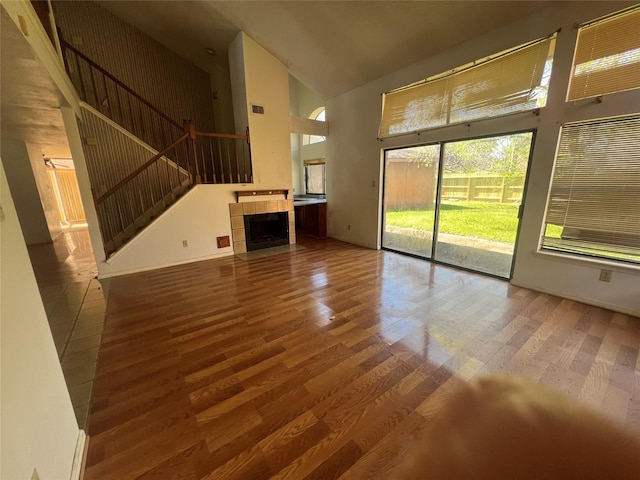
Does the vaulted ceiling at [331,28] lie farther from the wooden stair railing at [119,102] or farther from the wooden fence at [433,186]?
the wooden fence at [433,186]

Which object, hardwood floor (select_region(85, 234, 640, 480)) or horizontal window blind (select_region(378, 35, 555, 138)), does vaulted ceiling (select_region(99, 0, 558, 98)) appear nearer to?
horizontal window blind (select_region(378, 35, 555, 138))

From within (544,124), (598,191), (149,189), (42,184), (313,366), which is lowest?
(313,366)

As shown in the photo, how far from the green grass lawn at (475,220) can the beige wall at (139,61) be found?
19.3 ft

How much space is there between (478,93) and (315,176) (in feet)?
16.9

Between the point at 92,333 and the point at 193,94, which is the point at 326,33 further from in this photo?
the point at 92,333

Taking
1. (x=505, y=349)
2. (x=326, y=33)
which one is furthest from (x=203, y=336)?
(x=326, y=33)

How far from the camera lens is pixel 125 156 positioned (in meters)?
5.10

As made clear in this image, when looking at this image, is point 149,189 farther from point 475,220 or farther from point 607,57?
point 607,57

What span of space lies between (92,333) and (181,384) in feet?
4.49

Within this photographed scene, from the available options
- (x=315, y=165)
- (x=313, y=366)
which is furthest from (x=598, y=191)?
(x=315, y=165)

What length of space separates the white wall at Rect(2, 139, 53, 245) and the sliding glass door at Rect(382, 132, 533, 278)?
790 centimetres

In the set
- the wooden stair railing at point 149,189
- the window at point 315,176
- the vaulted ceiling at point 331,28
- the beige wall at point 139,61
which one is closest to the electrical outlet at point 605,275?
the vaulted ceiling at point 331,28

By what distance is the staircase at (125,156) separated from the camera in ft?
15.4

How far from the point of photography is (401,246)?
5.02 m
